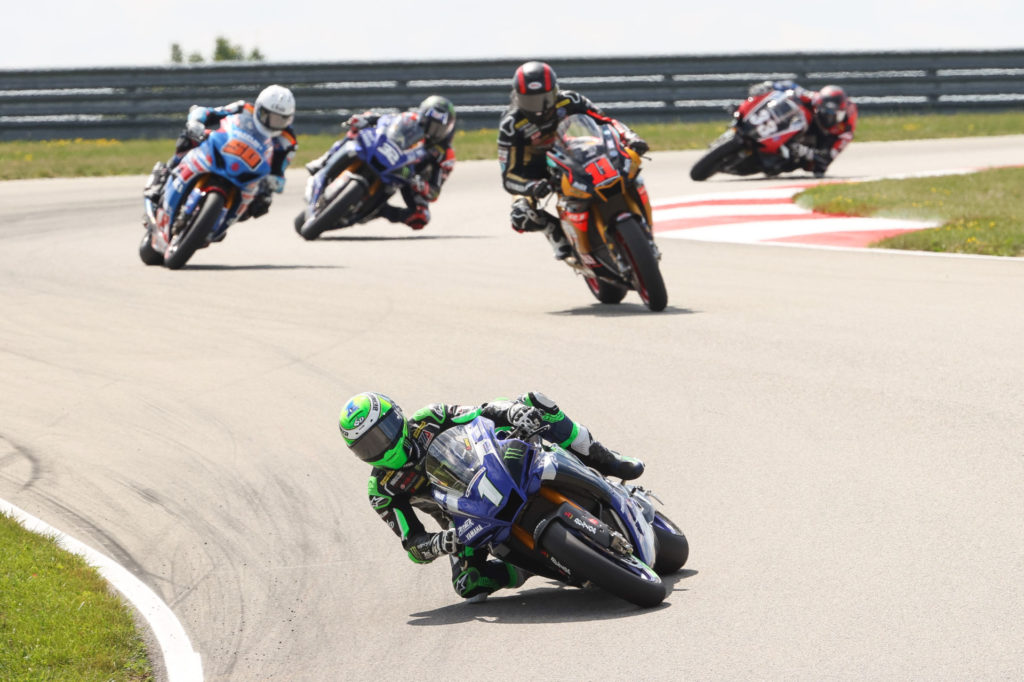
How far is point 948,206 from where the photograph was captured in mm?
17656

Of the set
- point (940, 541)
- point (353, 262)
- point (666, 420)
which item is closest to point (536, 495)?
point (940, 541)

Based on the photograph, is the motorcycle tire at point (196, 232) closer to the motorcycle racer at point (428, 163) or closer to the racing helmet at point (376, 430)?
the motorcycle racer at point (428, 163)

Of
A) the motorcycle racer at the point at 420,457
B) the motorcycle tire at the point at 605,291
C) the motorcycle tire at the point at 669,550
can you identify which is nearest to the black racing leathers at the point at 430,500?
the motorcycle racer at the point at 420,457

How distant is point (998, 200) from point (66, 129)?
18.4 metres

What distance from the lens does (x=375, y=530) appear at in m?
7.12

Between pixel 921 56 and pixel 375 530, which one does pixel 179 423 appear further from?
pixel 921 56

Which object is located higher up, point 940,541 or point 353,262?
point 940,541

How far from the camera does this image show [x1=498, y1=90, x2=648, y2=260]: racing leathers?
11844 millimetres

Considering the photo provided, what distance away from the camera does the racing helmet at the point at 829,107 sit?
914 inches

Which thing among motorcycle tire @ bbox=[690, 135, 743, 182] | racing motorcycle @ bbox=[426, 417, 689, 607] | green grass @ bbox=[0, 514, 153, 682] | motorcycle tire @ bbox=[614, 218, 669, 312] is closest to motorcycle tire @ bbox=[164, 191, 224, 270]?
motorcycle tire @ bbox=[614, 218, 669, 312]

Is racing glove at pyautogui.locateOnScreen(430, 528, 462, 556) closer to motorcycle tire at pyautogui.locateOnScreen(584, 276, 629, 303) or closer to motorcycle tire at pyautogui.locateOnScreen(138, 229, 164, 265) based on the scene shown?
motorcycle tire at pyautogui.locateOnScreen(584, 276, 629, 303)

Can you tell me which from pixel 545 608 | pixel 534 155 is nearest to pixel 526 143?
pixel 534 155

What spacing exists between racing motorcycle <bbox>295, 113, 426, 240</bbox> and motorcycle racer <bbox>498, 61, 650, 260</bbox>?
568 centimetres

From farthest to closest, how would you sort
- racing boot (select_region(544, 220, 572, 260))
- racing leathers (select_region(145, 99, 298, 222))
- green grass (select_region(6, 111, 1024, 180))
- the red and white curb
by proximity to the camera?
green grass (select_region(6, 111, 1024, 180))
the red and white curb
racing leathers (select_region(145, 99, 298, 222))
racing boot (select_region(544, 220, 572, 260))
